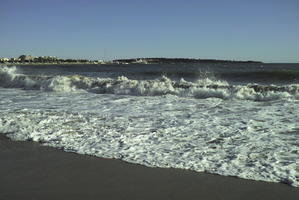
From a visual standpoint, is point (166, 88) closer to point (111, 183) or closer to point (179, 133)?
point (179, 133)

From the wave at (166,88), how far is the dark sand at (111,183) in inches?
343

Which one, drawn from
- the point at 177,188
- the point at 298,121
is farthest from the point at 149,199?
the point at 298,121

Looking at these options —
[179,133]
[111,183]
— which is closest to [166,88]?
[179,133]

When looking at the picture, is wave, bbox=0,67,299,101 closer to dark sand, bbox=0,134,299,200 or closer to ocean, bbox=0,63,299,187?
ocean, bbox=0,63,299,187

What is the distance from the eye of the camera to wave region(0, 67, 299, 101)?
44.6 feet

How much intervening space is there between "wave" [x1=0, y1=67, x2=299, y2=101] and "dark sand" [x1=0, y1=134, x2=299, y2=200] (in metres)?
8.71

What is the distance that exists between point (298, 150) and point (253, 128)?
165 centimetres

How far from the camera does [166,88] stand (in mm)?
15992

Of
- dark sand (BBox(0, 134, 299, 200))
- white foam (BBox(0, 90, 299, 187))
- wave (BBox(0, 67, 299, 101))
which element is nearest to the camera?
dark sand (BBox(0, 134, 299, 200))

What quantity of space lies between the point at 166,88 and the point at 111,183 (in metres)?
11.6

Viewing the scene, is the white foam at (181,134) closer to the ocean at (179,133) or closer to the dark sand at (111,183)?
the ocean at (179,133)

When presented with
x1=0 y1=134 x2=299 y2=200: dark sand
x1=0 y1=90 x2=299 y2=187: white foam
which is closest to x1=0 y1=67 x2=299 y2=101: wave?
x1=0 y1=90 x2=299 y2=187: white foam

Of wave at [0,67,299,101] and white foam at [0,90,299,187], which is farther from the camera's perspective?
wave at [0,67,299,101]

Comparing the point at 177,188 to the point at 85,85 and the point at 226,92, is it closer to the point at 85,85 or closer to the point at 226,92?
the point at 226,92
